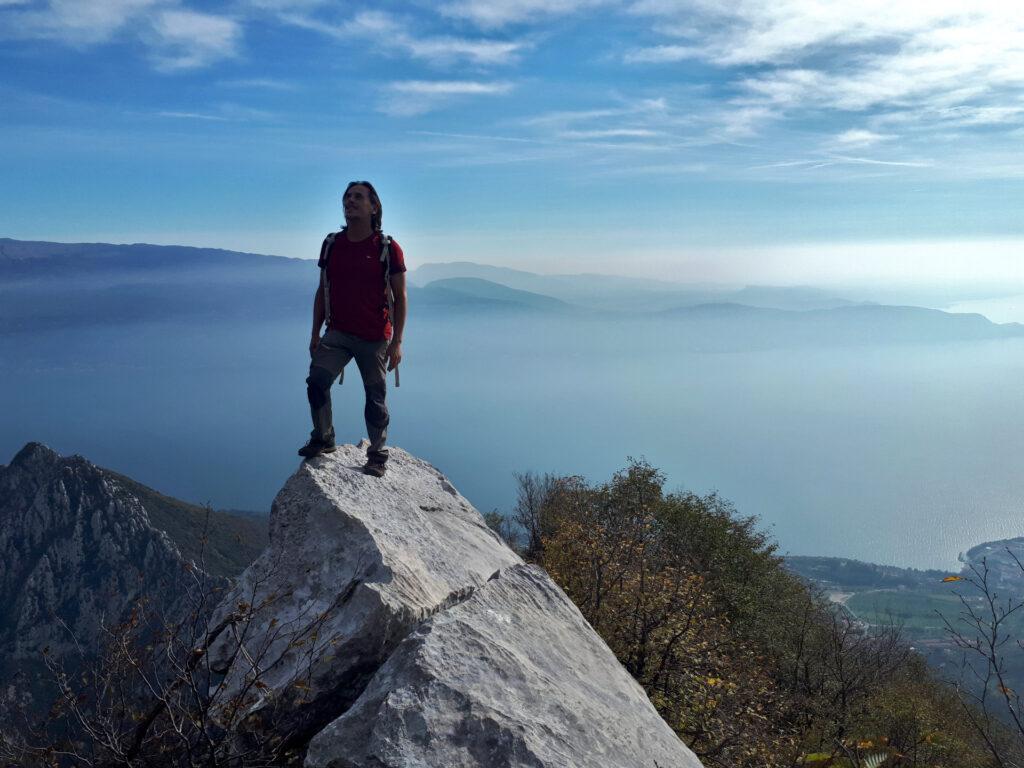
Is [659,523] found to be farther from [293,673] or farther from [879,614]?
[879,614]

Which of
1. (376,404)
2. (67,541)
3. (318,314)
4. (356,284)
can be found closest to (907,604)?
(67,541)

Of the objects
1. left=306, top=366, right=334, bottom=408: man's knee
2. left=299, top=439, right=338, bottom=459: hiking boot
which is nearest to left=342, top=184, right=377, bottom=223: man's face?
left=306, top=366, right=334, bottom=408: man's knee

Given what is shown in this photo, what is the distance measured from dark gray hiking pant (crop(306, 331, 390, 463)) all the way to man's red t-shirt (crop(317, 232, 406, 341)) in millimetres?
179

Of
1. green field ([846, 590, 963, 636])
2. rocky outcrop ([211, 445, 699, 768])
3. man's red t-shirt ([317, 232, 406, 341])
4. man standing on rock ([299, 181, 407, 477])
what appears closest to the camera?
rocky outcrop ([211, 445, 699, 768])

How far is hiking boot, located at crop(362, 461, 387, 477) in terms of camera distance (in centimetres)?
798

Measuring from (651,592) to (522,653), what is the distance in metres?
6.61

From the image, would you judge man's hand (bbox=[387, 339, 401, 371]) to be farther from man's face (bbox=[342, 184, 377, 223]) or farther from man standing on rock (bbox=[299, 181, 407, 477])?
man's face (bbox=[342, 184, 377, 223])

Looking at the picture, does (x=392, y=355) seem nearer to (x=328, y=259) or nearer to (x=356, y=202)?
(x=328, y=259)

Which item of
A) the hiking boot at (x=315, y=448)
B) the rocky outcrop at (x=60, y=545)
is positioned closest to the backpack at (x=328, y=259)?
the hiking boot at (x=315, y=448)

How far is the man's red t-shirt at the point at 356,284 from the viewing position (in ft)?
25.4

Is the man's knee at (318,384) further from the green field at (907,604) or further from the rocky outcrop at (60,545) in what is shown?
the green field at (907,604)

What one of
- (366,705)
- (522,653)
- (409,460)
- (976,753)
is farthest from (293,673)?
(976,753)

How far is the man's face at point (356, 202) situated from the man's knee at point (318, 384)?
1.72 meters

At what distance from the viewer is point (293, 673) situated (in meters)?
5.55
